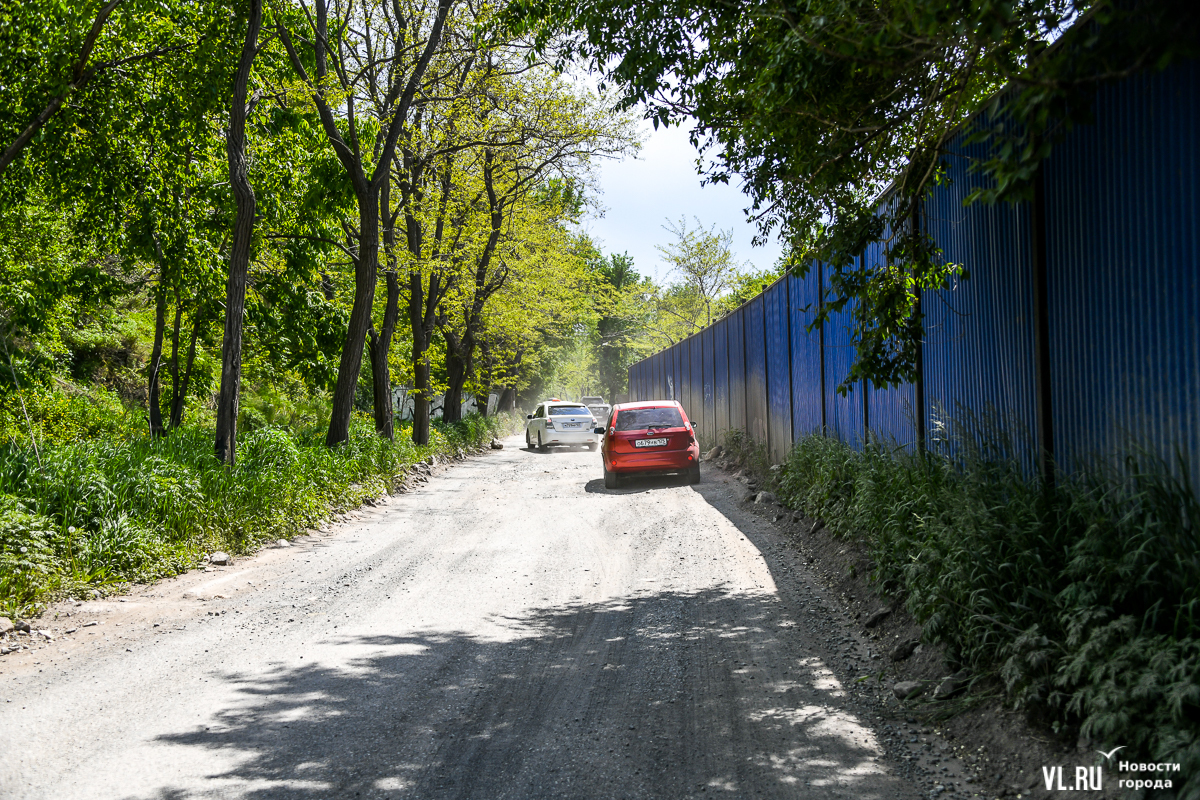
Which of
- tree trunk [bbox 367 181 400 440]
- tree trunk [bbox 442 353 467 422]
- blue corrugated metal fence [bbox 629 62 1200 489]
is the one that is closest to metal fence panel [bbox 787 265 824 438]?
blue corrugated metal fence [bbox 629 62 1200 489]

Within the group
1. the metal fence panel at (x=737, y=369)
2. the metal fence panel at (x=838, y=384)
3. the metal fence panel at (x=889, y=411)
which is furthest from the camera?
the metal fence panel at (x=737, y=369)

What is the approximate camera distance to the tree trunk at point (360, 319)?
13781 millimetres

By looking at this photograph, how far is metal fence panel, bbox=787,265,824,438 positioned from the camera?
1098 centimetres

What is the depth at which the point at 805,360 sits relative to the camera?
11656mm

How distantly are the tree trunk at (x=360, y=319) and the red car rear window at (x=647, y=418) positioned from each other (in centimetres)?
498

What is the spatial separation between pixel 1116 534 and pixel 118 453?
928 cm

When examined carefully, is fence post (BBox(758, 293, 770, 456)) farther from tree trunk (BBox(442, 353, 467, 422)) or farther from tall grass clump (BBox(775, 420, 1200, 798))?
tree trunk (BBox(442, 353, 467, 422))

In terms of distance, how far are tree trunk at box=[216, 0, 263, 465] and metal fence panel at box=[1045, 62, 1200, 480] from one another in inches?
376

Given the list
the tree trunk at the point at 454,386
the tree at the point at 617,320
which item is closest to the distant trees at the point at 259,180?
the tree trunk at the point at 454,386

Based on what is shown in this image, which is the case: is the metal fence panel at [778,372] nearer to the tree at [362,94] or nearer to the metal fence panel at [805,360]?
the metal fence panel at [805,360]

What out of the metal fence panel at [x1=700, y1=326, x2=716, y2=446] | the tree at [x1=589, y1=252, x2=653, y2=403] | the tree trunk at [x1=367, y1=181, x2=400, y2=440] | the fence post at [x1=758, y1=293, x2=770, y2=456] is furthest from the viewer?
the tree at [x1=589, y1=252, x2=653, y2=403]

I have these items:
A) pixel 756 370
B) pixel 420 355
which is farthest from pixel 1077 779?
pixel 420 355

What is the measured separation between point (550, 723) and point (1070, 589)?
8.62ft

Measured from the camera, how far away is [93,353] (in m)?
23.2
